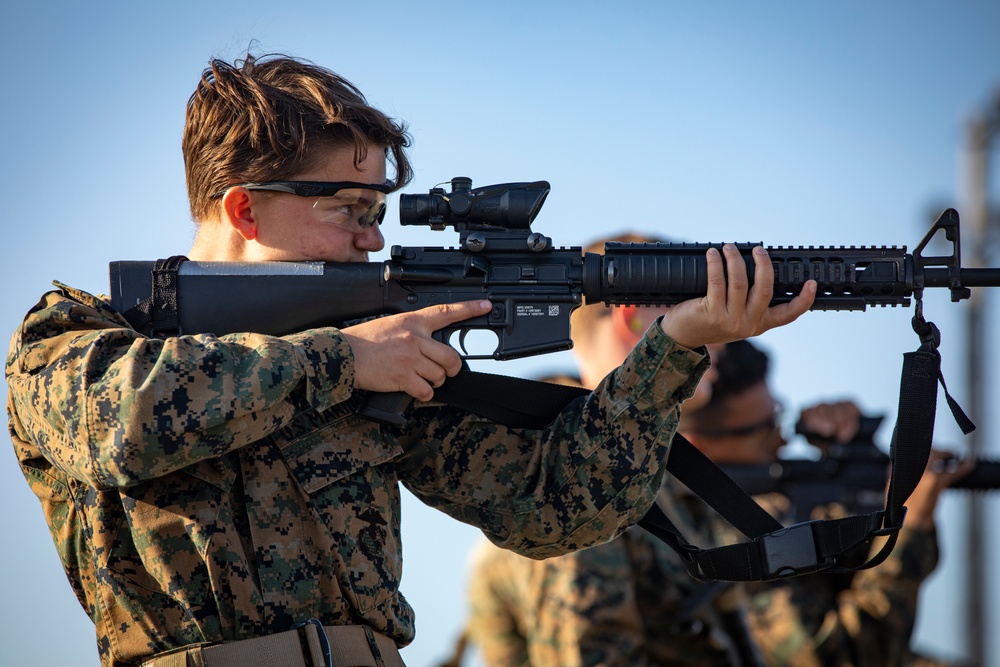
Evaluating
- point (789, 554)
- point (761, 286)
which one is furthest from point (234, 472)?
point (789, 554)

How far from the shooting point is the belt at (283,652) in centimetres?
324

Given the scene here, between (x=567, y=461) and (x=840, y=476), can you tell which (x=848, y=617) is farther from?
(x=567, y=461)

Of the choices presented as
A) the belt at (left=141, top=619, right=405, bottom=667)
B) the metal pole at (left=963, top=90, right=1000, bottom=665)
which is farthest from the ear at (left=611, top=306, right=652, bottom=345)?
the metal pole at (left=963, top=90, right=1000, bottom=665)

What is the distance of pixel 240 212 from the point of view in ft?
12.9

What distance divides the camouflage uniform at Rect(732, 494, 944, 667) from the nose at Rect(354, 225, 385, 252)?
441 cm

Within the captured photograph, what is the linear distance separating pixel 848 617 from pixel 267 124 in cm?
507

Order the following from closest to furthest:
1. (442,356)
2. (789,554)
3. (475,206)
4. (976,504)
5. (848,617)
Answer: (442,356)
(475,206)
(789,554)
(848,617)
(976,504)

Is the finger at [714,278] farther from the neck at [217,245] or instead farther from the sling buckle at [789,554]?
the neck at [217,245]

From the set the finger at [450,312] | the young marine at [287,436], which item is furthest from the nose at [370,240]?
the finger at [450,312]

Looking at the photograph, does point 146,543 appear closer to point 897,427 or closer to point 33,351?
point 33,351

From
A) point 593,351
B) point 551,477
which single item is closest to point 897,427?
point 551,477

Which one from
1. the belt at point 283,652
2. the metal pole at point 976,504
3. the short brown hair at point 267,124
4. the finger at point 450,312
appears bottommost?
the metal pole at point 976,504

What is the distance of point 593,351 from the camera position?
6051mm

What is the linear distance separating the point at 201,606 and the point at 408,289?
1.16 m
